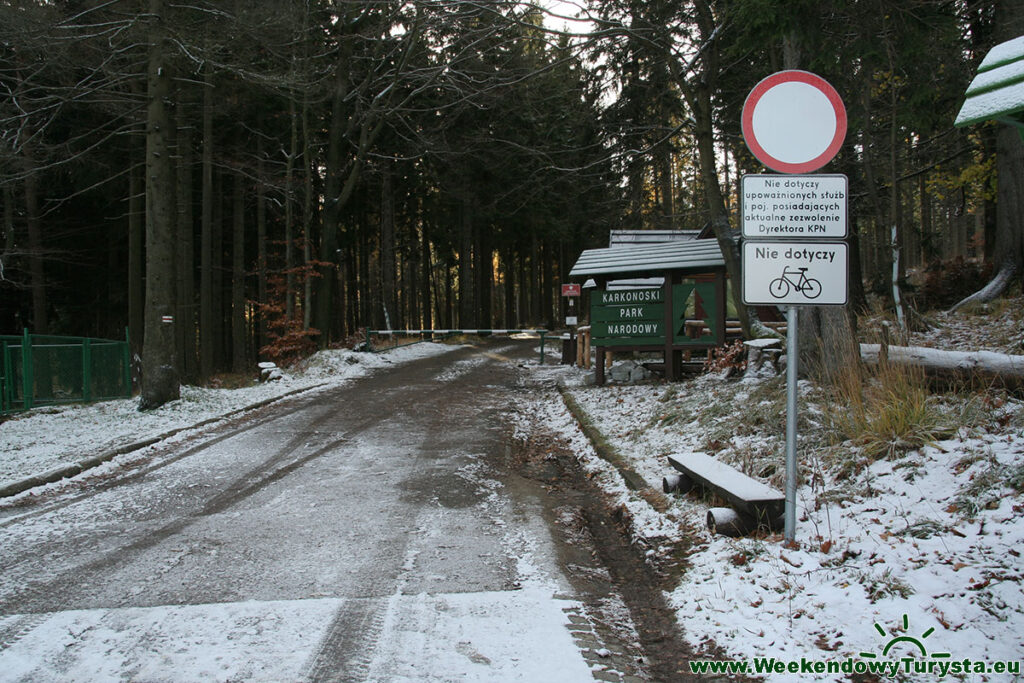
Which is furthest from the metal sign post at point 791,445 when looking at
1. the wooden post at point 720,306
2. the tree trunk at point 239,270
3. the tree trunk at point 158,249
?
the tree trunk at point 239,270

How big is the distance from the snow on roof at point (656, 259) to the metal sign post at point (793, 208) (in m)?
8.47

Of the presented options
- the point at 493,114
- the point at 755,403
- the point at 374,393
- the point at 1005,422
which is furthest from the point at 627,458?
the point at 493,114

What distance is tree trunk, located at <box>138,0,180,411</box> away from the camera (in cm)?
1228

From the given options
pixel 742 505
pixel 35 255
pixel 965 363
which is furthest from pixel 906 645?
pixel 35 255

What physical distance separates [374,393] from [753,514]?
10.8 metres

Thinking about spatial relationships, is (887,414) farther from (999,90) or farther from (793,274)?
(999,90)

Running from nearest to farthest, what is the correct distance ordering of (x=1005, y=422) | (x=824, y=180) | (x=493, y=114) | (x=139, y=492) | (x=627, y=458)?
(x=824, y=180)
(x=1005, y=422)
(x=139, y=492)
(x=627, y=458)
(x=493, y=114)

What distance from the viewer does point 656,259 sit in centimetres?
1375

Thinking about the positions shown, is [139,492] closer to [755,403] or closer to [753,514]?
[753,514]

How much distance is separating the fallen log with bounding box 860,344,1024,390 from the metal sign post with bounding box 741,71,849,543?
7.73 ft

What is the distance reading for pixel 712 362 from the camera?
12070mm

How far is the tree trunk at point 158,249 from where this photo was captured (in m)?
12.3

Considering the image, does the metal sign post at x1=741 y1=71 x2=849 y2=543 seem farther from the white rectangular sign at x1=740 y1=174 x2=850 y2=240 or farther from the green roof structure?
the green roof structure

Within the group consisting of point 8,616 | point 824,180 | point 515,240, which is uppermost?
point 515,240
